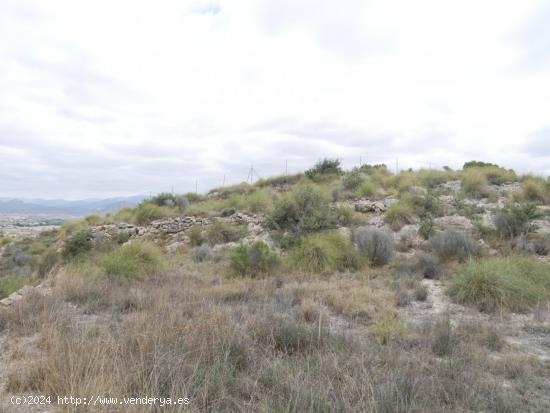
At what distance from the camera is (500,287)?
5988 mm

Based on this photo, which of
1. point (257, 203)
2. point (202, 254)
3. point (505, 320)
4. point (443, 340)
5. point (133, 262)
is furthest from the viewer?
point (257, 203)

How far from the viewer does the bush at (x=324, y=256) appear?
8.45m

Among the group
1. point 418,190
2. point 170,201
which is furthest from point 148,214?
point 418,190

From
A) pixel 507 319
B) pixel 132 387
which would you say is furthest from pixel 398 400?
A: pixel 507 319

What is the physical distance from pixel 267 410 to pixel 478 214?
12.4 metres

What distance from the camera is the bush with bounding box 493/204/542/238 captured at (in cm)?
1012

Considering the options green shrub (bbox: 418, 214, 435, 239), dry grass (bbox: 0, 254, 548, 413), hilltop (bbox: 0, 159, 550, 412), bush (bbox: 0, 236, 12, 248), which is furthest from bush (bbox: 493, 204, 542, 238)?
bush (bbox: 0, 236, 12, 248)

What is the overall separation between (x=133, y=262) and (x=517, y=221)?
Result: 10.5 m

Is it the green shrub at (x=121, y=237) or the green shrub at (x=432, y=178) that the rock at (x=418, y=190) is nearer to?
the green shrub at (x=432, y=178)

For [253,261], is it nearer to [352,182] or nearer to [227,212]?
[227,212]

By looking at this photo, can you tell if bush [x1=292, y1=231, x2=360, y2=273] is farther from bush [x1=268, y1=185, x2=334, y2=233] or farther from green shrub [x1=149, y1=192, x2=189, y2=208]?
green shrub [x1=149, y1=192, x2=189, y2=208]

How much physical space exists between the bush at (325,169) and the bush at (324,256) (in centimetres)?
1375

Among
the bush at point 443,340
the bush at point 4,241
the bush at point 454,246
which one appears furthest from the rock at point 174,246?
the bush at point 4,241

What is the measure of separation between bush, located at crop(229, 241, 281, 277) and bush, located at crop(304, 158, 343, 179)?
574 inches
